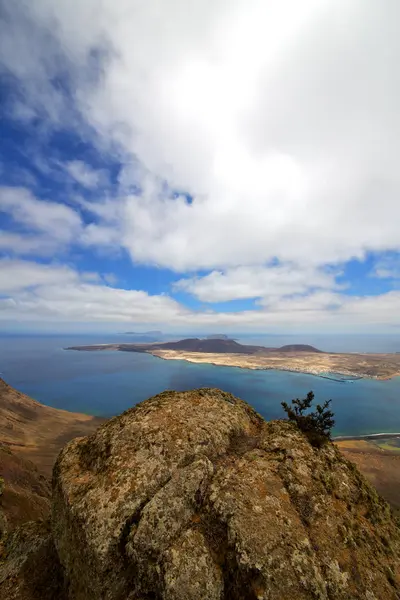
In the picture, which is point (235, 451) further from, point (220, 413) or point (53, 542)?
point (53, 542)

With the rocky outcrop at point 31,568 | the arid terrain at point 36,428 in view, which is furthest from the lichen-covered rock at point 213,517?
the arid terrain at point 36,428

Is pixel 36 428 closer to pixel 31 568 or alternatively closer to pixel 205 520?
pixel 31 568

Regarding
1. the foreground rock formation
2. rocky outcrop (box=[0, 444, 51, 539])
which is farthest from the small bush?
rocky outcrop (box=[0, 444, 51, 539])

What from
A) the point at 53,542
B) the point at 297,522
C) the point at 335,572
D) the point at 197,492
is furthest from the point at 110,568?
the point at 335,572

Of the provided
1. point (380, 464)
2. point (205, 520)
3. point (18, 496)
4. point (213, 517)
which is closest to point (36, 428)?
point (18, 496)

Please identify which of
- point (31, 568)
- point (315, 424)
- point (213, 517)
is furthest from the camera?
point (315, 424)

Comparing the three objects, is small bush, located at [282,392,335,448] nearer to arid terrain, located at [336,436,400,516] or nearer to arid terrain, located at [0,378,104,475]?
arid terrain, located at [336,436,400,516]

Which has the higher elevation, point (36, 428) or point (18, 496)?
point (18, 496)
